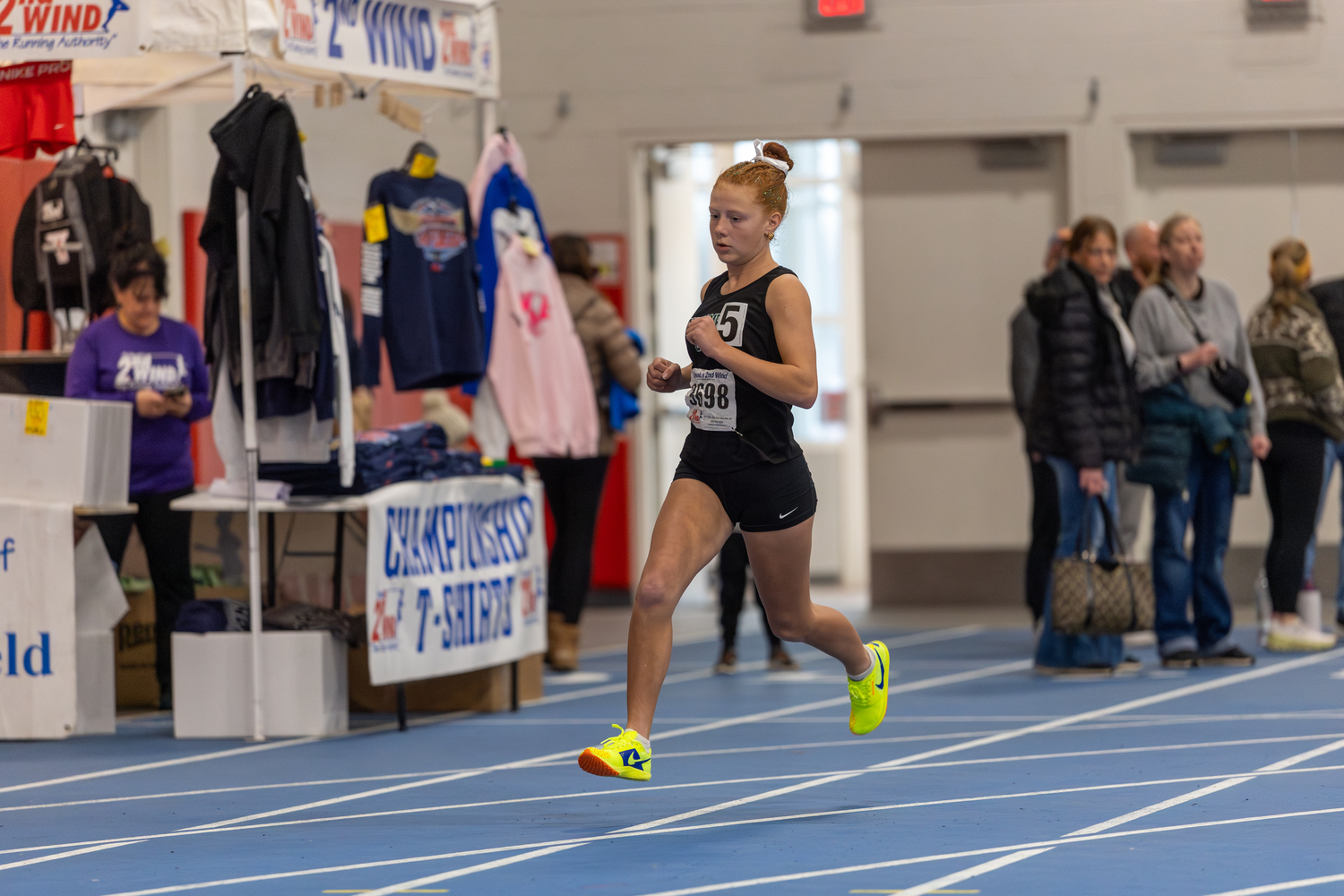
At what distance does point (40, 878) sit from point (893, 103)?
8.46 m

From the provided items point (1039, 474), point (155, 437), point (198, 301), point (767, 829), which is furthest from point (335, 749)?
point (198, 301)

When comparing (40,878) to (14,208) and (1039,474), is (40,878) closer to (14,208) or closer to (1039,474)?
(14,208)

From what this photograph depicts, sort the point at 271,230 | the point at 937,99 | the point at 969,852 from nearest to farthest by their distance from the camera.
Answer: the point at 969,852 → the point at 271,230 → the point at 937,99

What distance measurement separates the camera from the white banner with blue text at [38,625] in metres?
6.47

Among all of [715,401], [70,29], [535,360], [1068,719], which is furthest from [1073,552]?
[70,29]

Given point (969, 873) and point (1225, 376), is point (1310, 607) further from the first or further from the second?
point (969, 873)

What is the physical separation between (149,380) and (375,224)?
1149 mm

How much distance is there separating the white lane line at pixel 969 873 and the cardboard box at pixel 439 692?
11.5 feet

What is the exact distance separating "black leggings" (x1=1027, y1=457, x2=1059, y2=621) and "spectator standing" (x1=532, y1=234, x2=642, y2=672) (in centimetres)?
205

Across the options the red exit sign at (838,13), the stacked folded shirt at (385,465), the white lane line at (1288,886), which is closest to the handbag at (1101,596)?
the stacked folded shirt at (385,465)

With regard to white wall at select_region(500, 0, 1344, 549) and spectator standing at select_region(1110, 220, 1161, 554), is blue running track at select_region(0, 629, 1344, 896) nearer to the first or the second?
spectator standing at select_region(1110, 220, 1161, 554)

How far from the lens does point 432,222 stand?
23.6 ft

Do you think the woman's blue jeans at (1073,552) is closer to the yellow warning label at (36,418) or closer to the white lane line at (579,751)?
the white lane line at (579,751)

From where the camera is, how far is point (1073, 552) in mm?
7746
